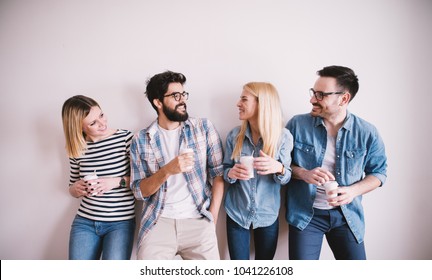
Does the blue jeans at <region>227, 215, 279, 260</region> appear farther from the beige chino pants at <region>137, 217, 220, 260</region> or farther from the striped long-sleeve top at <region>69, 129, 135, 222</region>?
the striped long-sleeve top at <region>69, 129, 135, 222</region>

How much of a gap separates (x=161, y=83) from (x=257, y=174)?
2.80 ft

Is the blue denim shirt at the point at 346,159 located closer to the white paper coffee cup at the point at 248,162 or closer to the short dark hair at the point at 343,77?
the short dark hair at the point at 343,77

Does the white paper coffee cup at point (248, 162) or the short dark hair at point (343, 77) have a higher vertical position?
the short dark hair at point (343, 77)

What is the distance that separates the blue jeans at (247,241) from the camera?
1.61 m

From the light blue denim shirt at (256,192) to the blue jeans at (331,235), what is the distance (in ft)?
0.67

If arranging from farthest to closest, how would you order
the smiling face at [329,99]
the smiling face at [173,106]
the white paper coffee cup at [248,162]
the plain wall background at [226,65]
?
the plain wall background at [226,65] < the smiling face at [173,106] < the smiling face at [329,99] < the white paper coffee cup at [248,162]

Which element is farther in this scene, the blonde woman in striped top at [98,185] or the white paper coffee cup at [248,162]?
the blonde woman in striped top at [98,185]

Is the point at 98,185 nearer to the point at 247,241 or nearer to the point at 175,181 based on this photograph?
the point at 175,181

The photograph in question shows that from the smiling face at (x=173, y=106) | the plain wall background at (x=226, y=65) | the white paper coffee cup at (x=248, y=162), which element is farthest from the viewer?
the plain wall background at (x=226, y=65)

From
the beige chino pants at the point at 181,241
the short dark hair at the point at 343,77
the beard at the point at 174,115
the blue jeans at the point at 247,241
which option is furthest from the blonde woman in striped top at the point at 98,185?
the short dark hair at the point at 343,77

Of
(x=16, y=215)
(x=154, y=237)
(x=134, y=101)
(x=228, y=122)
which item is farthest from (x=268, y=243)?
(x=16, y=215)

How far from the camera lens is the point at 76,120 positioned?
1658 mm

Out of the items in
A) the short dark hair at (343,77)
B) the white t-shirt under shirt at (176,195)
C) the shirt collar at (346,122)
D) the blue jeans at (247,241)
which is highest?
the short dark hair at (343,77)

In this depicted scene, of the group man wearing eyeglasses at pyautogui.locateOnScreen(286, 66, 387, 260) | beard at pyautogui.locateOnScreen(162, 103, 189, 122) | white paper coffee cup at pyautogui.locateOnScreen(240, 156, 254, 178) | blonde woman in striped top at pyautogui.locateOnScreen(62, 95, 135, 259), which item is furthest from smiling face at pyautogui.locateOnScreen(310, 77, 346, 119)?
blonde woman in striped top at pyautogui.locateOnScreen(62, 95, 135, 259)
